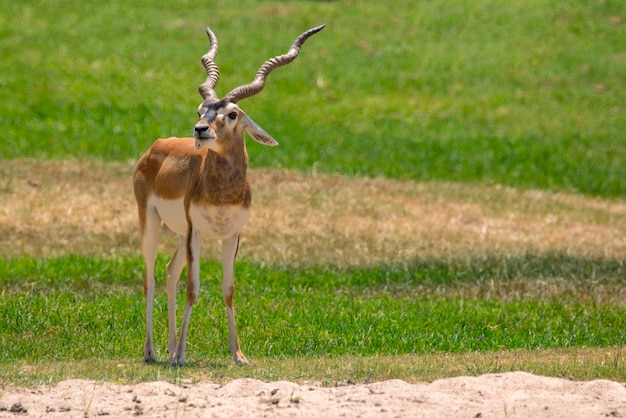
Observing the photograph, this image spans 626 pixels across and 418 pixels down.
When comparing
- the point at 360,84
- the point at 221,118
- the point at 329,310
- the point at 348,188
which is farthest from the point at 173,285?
the point at 360,84

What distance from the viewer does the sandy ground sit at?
7676mm

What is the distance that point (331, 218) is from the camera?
1808 centimetres

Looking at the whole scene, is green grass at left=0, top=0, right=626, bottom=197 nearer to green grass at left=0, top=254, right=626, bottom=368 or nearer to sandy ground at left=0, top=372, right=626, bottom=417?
green grass at left=0, top=254, right=626, bottom=368

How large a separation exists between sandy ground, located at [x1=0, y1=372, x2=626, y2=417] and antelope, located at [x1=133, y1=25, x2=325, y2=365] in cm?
167

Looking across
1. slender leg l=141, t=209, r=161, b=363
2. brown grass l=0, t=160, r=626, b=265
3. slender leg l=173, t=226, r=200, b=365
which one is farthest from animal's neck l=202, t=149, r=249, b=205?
brown grass l=0, t=160, r=626, b=265

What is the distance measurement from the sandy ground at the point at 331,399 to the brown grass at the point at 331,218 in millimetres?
7396

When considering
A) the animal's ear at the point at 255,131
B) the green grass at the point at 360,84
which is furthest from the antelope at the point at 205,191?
the green grass at the point at 360,84

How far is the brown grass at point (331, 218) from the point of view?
16.5 meters

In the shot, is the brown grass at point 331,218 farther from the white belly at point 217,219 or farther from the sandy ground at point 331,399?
the sandy ground at point 331,399

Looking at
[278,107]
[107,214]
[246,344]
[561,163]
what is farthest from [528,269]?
[278,107]

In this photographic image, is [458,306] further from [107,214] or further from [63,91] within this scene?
[63,91]

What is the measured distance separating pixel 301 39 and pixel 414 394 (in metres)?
3.92

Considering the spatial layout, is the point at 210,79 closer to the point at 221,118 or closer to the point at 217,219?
the point at 221,118

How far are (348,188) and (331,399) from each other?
1242 centimetres
